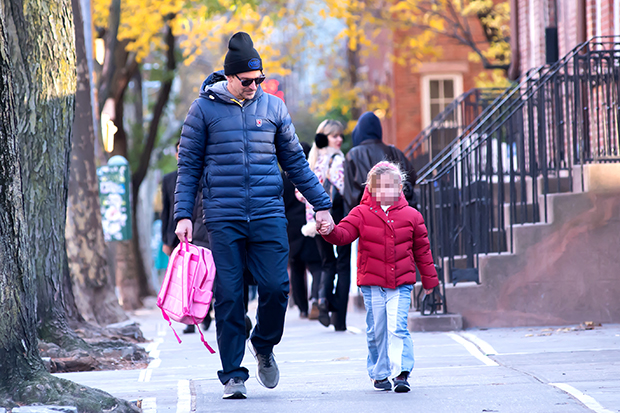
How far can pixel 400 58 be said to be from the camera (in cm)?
2269

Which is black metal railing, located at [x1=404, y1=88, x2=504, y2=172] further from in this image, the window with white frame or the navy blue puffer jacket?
the navy blue puffer jacket

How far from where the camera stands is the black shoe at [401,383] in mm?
5348

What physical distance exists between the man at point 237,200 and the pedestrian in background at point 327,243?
3.23 m

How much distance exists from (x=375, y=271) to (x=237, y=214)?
2.79ft

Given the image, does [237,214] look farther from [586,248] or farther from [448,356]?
[586,248]

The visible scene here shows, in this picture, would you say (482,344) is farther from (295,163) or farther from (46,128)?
(46,128)

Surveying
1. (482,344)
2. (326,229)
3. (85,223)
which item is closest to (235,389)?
(326,229)

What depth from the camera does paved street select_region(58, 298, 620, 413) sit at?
4980 millimetres

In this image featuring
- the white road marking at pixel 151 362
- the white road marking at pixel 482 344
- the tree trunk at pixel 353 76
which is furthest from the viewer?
the tree trunk at pixel 353 76

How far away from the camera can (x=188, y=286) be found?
5.17 metres

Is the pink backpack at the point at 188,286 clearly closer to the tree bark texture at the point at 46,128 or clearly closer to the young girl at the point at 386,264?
the young girl at the point at 386,264

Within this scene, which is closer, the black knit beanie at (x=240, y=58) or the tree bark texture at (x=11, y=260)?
the tree bark texture at (x=11, y=260)

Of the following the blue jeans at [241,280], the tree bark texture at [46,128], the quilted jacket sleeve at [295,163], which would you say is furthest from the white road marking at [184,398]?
the tree bark texture at [46,128]

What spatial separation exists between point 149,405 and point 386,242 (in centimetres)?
159
